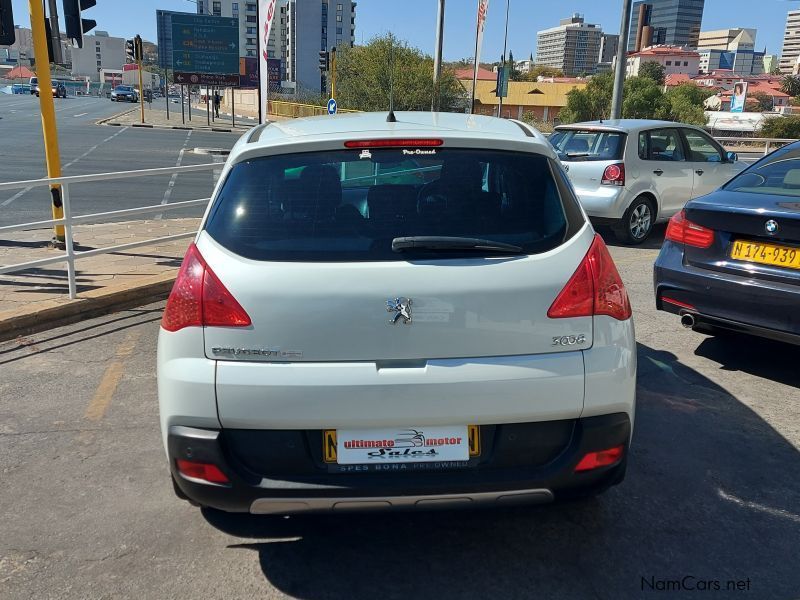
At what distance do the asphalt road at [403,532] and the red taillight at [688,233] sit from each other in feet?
3.95

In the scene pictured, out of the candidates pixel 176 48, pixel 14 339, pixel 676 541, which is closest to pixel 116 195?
pixel 14 339

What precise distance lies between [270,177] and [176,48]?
54.7 metres

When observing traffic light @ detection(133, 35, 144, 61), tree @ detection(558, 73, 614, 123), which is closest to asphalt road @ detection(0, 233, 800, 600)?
traffic light @ detection(133, 35, 144, 61)

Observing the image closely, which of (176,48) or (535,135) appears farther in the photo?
(176,48)

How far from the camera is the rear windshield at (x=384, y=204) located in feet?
8.52

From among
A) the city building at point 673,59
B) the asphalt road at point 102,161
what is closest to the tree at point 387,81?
the asphalt road at point 102,161

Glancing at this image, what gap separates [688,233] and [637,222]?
498 centimetres

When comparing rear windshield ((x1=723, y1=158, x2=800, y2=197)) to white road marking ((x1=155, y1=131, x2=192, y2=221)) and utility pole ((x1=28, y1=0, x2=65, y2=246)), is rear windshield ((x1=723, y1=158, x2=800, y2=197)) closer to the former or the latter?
utility pole ((x1=28, y1=0, x2=65, y2=246))

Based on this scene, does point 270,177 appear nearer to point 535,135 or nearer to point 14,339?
point 535,135

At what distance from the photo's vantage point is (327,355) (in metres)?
2.47

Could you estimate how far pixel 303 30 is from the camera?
417ft

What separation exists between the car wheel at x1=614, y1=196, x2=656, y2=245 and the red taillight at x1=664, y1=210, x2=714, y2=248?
4.50m

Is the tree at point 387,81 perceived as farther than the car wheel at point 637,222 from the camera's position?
Yes

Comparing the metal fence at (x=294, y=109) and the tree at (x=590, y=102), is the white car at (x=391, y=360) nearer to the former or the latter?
the metal fence at (x=294, y=109)
